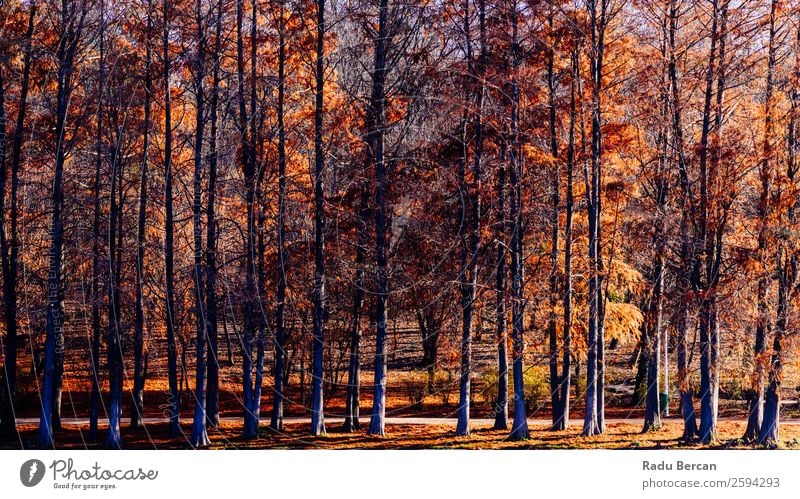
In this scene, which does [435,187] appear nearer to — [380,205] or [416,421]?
[380,205]

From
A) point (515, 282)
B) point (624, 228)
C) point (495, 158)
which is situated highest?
point (495, 158)

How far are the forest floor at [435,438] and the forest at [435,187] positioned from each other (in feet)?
0.52

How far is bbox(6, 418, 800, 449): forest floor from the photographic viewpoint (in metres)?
19.6

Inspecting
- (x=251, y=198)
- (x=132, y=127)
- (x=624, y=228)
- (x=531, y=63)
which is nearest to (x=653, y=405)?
(x=624, y=228)

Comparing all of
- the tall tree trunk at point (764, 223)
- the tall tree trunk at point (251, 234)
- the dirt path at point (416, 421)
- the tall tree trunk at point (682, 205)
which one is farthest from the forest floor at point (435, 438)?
the tall tree trunk at point (764, 223)

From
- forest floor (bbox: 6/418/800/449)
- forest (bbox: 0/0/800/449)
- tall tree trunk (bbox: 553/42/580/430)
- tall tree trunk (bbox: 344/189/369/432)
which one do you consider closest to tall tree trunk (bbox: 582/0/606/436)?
forest (bbox: 0/0/800/449)

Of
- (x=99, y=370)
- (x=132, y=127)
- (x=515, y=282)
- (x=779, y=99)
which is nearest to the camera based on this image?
(x=779, y=99)

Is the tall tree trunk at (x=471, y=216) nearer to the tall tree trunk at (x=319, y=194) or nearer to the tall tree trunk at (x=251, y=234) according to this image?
the tall tree trunk at (x=319, y=194)

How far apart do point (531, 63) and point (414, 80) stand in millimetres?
3046

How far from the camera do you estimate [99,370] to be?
29688 millimetres

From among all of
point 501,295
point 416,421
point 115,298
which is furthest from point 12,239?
point 501,295

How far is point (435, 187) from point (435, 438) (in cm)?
655

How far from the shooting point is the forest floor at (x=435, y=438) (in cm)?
1962

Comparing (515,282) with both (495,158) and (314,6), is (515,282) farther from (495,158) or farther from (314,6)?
(314,6)
